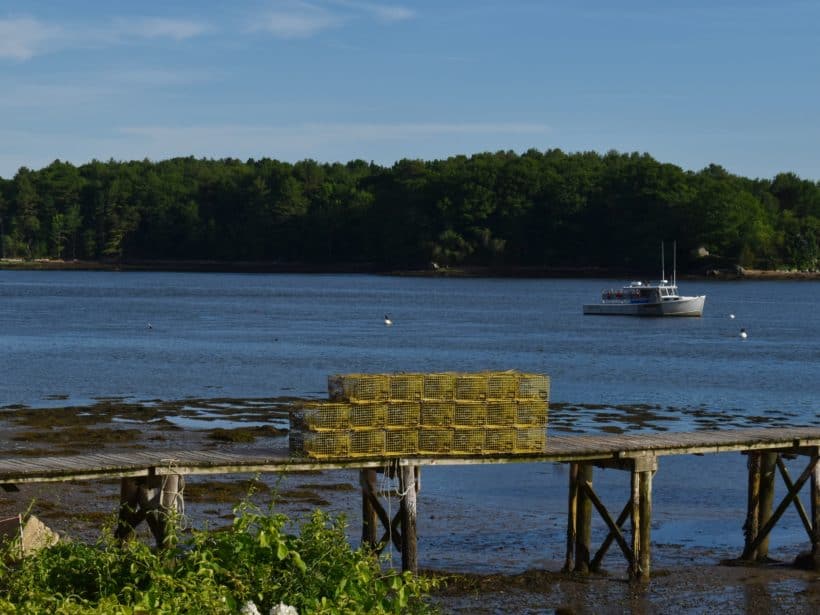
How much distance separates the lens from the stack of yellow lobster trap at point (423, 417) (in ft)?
63.0

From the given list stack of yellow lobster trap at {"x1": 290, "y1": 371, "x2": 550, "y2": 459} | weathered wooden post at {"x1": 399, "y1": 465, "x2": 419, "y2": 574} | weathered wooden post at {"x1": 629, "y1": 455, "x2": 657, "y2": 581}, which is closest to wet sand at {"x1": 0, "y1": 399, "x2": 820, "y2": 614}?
weathered wooden post at {"x1": 629, "y1": 455, "x2": 657, "y2": 581}

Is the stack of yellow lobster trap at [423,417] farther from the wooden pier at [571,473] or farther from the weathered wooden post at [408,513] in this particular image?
the weathered wooden post at [408,513]

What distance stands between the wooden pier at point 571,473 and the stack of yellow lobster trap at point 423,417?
180mm

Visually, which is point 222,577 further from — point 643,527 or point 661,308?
point 661,308

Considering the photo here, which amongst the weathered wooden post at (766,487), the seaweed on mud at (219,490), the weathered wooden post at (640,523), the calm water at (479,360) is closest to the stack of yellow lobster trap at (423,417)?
the weathered wooden post at (640,523)

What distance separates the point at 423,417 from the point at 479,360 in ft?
154

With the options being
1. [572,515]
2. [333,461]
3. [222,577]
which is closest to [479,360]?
[572,515]

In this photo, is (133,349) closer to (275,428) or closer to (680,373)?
(680,373)

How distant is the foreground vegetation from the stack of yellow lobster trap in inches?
316

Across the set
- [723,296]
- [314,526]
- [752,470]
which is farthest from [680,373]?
[723,296]

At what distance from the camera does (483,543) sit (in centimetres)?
2358

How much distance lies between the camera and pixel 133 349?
234ft

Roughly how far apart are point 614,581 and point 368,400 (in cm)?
489

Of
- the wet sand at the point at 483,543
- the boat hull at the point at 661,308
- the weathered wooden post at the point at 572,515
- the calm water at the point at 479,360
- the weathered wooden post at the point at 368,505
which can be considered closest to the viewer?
the wet sand at the point at 483,543
